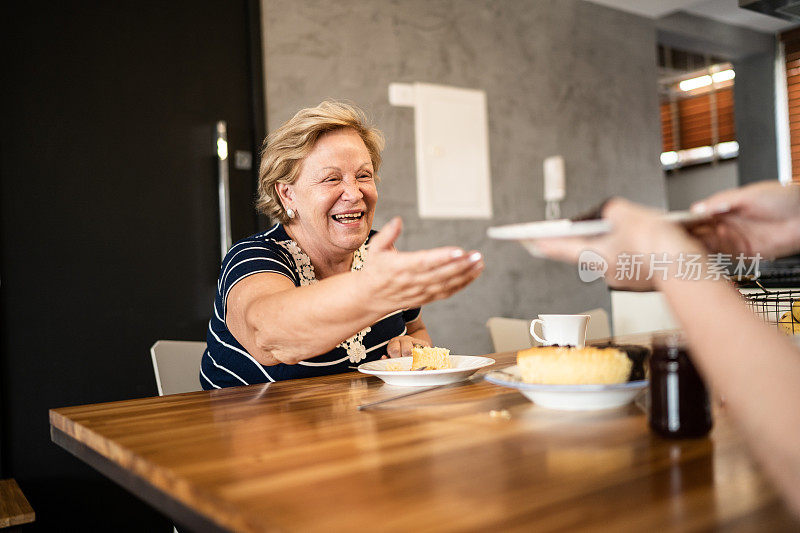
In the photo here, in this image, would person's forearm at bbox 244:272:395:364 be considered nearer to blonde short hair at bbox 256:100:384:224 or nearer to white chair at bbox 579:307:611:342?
blonde short hair at bbox 256:100:384:224

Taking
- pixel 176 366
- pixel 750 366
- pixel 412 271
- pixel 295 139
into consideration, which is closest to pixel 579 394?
pixel 412 271

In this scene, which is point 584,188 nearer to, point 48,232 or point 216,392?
point 48,232

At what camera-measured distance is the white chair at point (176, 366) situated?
5.97 ft

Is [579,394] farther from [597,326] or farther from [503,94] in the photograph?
[503,94]

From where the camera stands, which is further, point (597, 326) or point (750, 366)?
point (597, 326)

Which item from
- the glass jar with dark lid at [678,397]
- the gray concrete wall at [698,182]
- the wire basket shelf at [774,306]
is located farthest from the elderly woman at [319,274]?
the gray concrete wall at [698,182]

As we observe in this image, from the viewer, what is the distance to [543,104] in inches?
180

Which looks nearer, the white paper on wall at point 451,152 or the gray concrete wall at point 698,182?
the white paper on wall at point 451,152

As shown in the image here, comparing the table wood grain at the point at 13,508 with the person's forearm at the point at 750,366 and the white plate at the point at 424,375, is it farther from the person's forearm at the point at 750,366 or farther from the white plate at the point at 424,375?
the person's forearm at the point at 750,366

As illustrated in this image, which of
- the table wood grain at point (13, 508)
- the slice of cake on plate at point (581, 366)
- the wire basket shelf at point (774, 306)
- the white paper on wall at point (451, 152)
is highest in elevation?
the white paper on wall at point (451, 152)

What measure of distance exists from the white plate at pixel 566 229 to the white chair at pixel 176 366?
50.1 inches

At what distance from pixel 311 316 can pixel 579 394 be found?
1.61 ft

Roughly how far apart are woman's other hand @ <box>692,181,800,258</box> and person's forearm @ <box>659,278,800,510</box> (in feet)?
0.78

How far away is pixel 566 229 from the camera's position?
0.74 m
